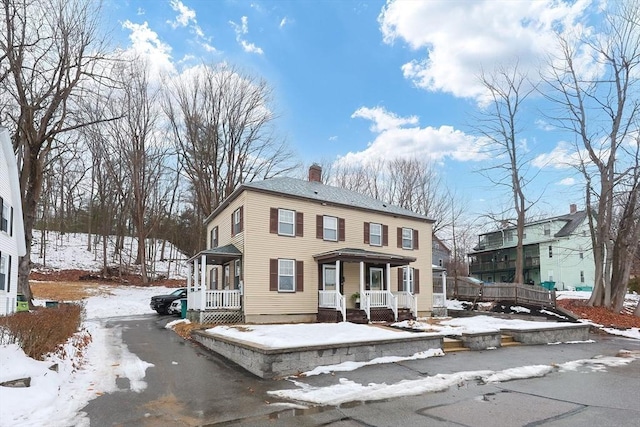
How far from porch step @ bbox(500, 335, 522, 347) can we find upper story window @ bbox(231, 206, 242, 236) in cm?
1102

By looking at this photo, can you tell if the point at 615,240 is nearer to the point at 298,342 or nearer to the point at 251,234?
the point at 251,234

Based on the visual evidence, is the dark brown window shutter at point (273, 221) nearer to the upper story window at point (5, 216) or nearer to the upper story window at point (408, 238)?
the upper story window at point (408, 238)

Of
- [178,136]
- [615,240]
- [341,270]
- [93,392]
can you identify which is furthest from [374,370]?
[178,136]

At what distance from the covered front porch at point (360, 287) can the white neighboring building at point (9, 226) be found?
39.6 feet

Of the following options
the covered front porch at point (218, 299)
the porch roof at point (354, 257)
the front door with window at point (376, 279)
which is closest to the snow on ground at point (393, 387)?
the porch roof at point (354, 257)

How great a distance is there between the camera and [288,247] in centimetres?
1866

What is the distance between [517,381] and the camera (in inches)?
338

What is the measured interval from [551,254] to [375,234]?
29976 mm

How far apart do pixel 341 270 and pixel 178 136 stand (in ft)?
67.8

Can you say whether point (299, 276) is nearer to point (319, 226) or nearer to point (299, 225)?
point (299, 225)

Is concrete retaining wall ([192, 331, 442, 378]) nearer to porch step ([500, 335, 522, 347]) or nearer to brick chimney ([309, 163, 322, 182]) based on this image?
porch step ([500, 335, 522, 347])

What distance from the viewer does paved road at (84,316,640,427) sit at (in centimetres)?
598

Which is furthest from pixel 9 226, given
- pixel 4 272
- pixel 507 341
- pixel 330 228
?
pixel 507 341

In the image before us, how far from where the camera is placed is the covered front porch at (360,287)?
18078 millimetres
